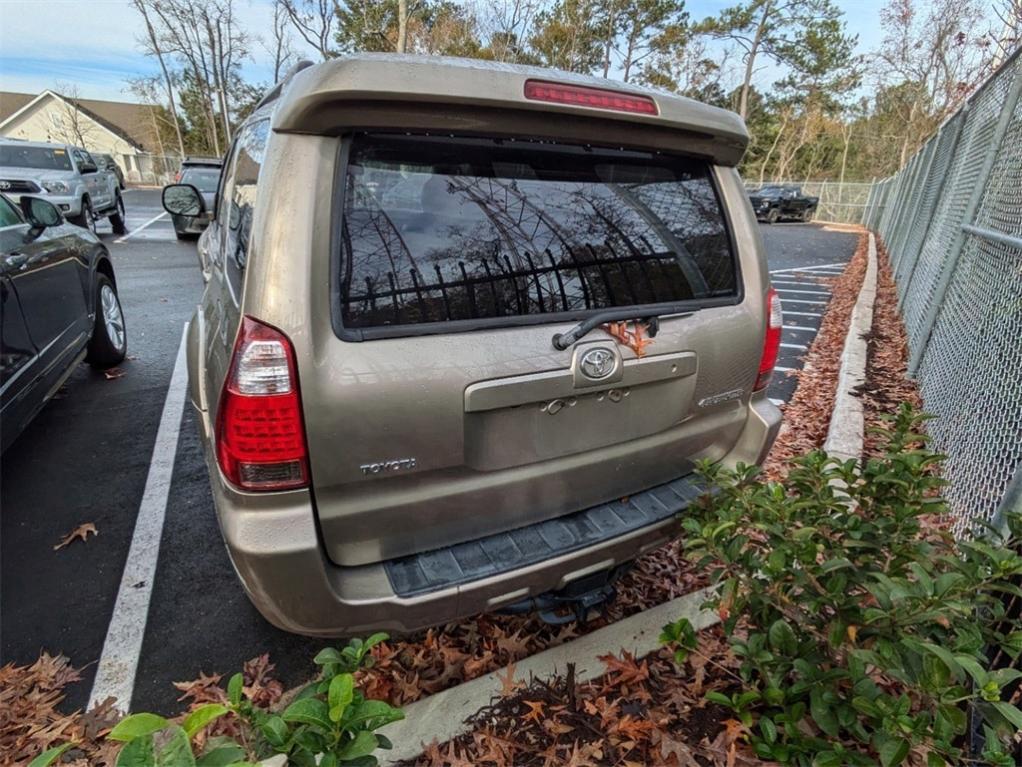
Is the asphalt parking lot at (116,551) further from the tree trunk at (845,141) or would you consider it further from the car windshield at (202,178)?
the tree trunk at (845,141)

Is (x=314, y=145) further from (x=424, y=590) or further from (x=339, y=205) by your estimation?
(x=424, y=590)

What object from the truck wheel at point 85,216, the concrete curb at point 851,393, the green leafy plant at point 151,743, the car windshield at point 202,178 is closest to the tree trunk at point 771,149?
the concrete curb at point 851,393

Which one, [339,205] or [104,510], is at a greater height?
[339,205]

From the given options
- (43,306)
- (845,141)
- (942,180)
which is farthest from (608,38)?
(43,306)

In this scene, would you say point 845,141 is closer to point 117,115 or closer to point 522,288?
point 522,288

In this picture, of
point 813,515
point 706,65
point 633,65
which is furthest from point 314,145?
point 706,65

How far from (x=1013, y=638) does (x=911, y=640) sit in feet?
0.93

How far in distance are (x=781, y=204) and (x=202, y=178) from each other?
77.0ft

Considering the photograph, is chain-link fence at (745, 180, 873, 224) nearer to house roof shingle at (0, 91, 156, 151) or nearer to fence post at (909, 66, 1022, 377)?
fence post at (909, 66, 1022, 377)

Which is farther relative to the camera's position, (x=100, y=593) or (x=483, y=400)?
(x=100, y=593)

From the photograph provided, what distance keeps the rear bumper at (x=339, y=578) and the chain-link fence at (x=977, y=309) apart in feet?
5.72

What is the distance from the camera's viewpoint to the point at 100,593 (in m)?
2.56

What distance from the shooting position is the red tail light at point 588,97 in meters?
1.60

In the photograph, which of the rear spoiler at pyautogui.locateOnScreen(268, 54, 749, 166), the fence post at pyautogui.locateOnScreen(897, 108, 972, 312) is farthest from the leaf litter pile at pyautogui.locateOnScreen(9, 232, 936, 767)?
the fence post at pyautogui.locateOnScreen(897, 108, 972, 312)
